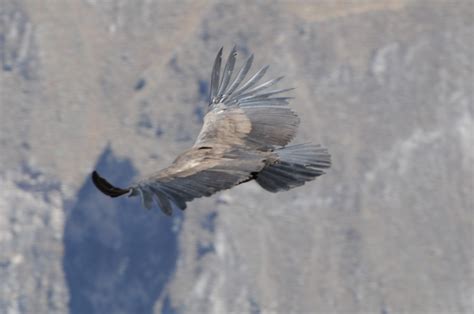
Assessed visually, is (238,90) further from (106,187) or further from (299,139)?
(299,139)

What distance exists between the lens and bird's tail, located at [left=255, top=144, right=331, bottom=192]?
86.9 ft

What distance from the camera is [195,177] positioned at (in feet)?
81.7

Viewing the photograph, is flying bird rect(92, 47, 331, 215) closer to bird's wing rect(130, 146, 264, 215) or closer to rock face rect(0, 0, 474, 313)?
bird's wing rect(130, 146, 264, 215)

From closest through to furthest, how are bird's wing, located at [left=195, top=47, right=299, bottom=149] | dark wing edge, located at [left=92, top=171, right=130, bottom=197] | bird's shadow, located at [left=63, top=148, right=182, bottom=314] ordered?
dark wing edge, located at [left=92, top=171, right=130, bottom=197] → bird's wing, located at [left=195, top=47, right=299, bottom=149] → bird's shadow, located at [left=63, top=148, right=182, bottom=314]

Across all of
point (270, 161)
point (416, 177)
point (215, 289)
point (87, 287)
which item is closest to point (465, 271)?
point (416, 177)

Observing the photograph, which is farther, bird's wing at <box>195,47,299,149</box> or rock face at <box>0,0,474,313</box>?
rock face at <box>0,0,474,313</box>

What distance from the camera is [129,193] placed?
24016 mm

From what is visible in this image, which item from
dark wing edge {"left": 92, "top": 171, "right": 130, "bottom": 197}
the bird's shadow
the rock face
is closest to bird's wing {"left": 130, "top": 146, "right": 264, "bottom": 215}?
dark wing edge {"left": 92, "top": 171, "right": 130, "bottom": 197}

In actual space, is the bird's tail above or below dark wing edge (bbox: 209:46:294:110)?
below

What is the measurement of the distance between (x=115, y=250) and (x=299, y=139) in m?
33.3

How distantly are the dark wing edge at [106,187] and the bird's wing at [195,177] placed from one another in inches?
14.8

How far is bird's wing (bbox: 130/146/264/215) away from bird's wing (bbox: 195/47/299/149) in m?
1.40

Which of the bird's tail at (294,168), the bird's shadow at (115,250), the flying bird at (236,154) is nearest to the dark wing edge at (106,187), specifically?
the flying bird at (236,154)

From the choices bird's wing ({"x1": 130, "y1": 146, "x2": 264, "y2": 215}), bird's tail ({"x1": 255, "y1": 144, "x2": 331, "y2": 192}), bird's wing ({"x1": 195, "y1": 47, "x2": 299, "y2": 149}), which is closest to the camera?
bird's wing ({"x1": 130, "y1": 146, "x2": 264, "y2": 215})
